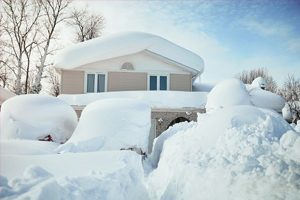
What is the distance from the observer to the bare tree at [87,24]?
23117mm

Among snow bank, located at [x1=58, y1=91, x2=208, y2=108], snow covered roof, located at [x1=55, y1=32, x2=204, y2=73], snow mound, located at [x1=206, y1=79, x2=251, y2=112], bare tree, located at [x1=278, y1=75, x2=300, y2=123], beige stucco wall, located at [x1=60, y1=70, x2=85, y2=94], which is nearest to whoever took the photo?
snow mound, located at [x1=206, y1=79, x2=251, y2=112]

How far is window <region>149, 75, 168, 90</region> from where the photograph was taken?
1311 cm

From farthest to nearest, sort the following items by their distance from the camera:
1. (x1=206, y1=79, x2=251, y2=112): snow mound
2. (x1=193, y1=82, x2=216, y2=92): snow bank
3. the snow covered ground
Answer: (x1=193, y1=82, x2=216, y2=92): snow bank < (x1=206, y1=79, x2=251, y2=112): snow mound < the snow covered ground

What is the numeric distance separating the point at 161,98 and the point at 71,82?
5768 millimetres

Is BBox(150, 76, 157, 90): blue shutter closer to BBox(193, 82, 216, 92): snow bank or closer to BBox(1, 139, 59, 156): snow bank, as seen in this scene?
BBox(193, 82, 216, 92): snow bank

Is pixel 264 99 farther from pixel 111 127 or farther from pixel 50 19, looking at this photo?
pixel 50 19

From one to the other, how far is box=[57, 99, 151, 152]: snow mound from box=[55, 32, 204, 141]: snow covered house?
19.4 ft

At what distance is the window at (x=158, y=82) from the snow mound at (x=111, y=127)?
6.26 meters

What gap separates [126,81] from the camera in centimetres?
1285

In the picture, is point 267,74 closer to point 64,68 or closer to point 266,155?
Result: point 64,68

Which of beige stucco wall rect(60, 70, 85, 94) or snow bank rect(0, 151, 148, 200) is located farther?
beige stucco wall rect(60, 70, 85, 94)

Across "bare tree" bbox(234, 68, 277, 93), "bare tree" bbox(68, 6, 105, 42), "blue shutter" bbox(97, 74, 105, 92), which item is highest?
"bare tree" bbox(68, 6, 105, 42)

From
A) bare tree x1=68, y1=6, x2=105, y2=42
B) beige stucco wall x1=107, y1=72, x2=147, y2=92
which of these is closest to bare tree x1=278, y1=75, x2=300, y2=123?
beige stucco wall x1=107, y1=72, x2=147, y2=92

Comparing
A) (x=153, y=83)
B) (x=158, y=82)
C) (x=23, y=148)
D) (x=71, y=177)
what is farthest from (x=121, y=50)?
(x=71, y=177)
